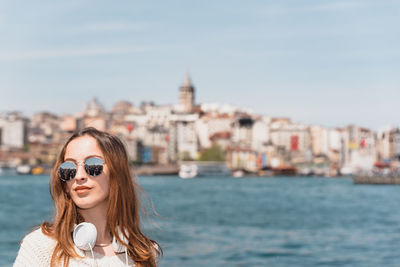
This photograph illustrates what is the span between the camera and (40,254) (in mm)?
1755

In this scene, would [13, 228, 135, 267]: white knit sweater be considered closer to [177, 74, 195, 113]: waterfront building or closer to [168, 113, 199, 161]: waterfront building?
[168, 113, 199, 161]: waterfront building

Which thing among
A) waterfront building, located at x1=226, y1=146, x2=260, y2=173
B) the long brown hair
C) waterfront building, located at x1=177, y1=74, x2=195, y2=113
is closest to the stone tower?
waterfront building, located at x1=177, y1=74, x2=195, y2=113

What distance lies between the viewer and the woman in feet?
5.82

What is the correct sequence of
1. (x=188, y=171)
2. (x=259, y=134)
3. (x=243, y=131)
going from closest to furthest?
1. (x=188, y=171)
2. (x=243, y=131)
3. (x=259, y=134)

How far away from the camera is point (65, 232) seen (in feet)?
5.84

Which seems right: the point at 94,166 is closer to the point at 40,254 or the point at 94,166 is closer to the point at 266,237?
the point at 40,254

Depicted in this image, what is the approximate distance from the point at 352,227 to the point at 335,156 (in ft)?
383

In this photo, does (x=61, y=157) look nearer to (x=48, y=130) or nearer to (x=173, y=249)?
(x=173, y=249)

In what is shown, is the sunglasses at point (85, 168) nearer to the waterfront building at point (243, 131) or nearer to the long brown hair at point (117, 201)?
the long brown hair at point (117, 201)

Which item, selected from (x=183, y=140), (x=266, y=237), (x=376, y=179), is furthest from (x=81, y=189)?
(x=183, y=140)

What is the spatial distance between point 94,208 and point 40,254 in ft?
0.59

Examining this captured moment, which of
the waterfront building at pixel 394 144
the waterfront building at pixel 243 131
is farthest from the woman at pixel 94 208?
the waterfront building at pixel 243 131

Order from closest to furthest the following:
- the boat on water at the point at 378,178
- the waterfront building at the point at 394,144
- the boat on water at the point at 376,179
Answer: the boat on water at the point at 376,179
the boat on water at the point at 378,178
the waterfront building at the point at 394,144

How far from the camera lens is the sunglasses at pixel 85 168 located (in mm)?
1800
